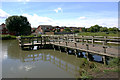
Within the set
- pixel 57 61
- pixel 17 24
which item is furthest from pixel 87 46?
pixel 17 24

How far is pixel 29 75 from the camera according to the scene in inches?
262

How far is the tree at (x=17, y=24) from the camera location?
4844cm

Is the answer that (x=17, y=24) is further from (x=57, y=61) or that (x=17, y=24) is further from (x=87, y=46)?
(x=87, y=46)

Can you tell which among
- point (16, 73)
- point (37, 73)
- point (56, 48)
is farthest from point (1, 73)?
point (56, 48)

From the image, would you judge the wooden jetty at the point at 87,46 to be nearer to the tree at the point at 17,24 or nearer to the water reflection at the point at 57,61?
the water reflection at the point at 57,61

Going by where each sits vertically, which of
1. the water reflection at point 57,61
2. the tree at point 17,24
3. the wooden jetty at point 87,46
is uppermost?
the tree at point 17,24

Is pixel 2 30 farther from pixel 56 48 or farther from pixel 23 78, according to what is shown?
pixel 23 78

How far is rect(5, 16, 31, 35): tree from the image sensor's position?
4844 centimetres

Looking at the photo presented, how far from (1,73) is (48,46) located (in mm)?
9250

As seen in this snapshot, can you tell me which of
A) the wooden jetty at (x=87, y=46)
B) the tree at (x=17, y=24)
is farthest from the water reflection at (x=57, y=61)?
the tree at (x=17, y=24)

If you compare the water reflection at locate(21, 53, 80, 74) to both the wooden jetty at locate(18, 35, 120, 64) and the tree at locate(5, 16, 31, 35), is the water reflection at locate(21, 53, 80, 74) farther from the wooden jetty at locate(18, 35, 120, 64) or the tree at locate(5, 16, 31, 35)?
the tree at locate(5, 16, 31, 35)

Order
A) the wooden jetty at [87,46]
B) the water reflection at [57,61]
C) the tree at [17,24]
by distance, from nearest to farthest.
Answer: the wooden jetty at [87,46] → the water reflection at [57,61] → the tree at [17,24]

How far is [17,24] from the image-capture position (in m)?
49.4

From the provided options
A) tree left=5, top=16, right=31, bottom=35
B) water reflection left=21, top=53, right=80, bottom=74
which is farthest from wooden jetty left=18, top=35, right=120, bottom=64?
tree left=5, top=16, right=31, bottom=35
